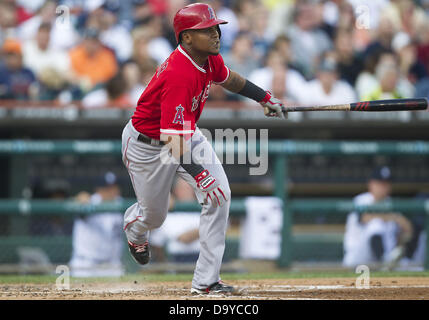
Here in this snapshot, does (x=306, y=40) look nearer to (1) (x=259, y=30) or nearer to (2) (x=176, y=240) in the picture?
(1) (x=259, y=30)

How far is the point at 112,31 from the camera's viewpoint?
862cm

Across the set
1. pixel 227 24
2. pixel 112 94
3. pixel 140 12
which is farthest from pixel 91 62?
pixel 227 24

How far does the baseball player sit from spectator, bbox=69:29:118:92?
132 inches

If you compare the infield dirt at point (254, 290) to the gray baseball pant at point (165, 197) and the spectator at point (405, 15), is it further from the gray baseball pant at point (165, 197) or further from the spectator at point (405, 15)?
the spectator at point (405, 15)

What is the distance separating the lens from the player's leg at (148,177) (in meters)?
4.69

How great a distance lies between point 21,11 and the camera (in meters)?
8.82

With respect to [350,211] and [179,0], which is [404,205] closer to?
[350,211]

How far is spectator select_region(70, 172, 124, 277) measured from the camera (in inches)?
275

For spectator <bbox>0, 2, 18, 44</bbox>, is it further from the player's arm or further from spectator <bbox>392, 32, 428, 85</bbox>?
spectator <bbox>392, 32, 428, 85</bbox>

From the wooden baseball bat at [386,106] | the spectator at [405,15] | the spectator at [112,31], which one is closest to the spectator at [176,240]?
the spectator at [112,31]

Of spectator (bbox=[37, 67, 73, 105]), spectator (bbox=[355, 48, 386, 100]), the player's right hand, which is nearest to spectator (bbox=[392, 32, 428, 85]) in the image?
spectator (bbox=[355, 48, 386, 100])

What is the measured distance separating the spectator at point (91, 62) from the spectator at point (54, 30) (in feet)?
0.47

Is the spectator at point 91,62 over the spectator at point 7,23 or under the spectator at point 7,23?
under

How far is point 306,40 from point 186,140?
16.6 ft
